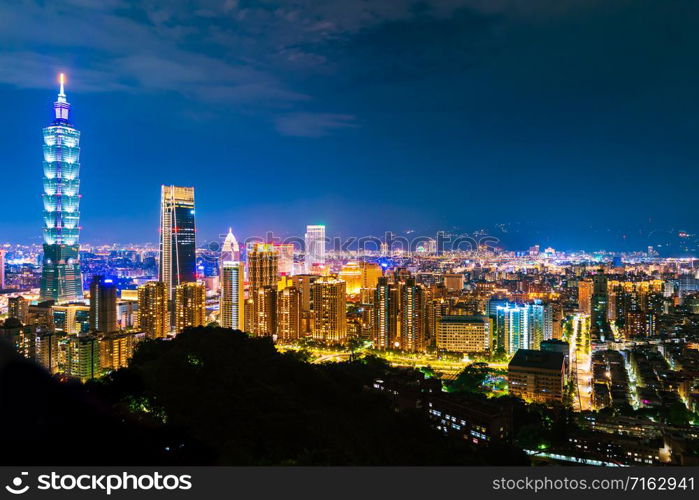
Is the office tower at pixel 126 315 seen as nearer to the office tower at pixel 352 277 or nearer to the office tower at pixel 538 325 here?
the office tower at pixel 352 277

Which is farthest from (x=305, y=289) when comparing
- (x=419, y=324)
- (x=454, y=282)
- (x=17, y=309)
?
(x=454, y=282)

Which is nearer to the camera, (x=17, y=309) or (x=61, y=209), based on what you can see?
(x=17, y=309)

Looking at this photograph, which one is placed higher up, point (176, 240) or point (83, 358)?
point (176, 240)

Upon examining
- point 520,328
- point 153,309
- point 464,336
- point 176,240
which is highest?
point 176,240

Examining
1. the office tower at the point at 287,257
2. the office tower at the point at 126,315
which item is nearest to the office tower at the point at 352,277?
the office tower at the point at 287,257

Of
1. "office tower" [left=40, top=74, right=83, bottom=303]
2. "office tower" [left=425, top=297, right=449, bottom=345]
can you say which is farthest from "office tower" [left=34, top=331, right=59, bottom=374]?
"office tower" [left=40, top=74, right=83, bottom=303]

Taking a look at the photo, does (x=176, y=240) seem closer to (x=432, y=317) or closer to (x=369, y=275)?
(x=369, y=275)

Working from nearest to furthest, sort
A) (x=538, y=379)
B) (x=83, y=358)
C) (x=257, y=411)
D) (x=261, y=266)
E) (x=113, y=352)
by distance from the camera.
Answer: (x=257, y=411)
(x=538, y=379)
(x=83, y=358)
(x=113, y=352)
(x=261, y=266)

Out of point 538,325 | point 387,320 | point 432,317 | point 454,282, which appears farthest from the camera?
point 454,282
